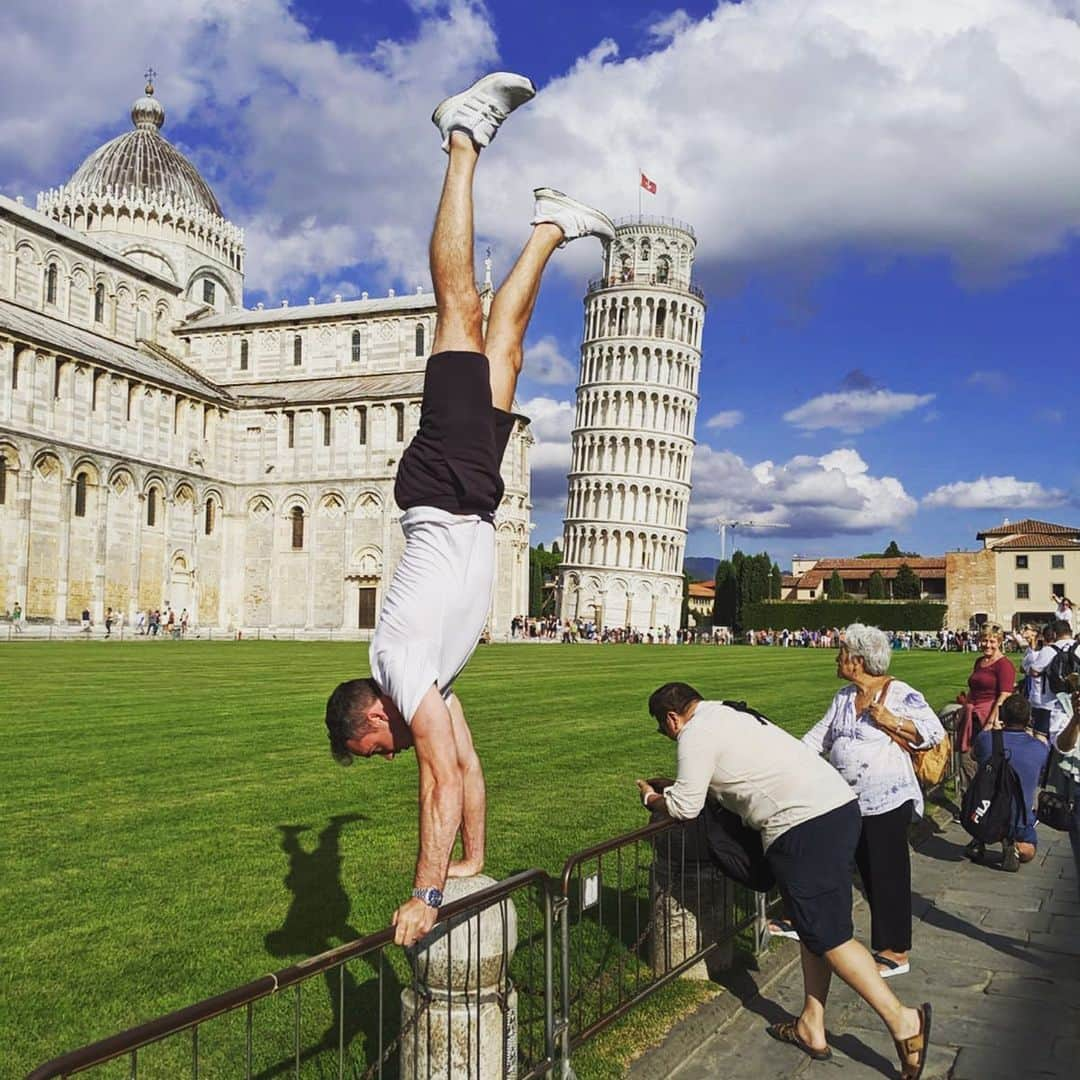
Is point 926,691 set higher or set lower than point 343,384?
lower

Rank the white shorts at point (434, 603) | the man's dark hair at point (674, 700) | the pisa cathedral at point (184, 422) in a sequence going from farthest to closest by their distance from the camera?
1. the pisa cathedral at point (184, 422)
2. the man's dark hair at point (674, 700)
3. the white shorts at point (434, 603)

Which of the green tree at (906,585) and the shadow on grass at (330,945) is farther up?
the green tree at (906,585)

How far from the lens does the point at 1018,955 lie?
6.07 m

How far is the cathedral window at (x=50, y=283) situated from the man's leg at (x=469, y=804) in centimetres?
5481

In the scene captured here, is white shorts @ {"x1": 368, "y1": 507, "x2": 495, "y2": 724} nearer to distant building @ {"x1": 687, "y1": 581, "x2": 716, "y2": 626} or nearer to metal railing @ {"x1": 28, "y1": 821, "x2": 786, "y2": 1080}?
metal railing @ {"x1": 28, "y1": 821, "x2": 786, "y2": 1080}

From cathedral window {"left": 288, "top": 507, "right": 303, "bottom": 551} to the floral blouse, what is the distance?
175 feet

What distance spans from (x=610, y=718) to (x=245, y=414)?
46129mm

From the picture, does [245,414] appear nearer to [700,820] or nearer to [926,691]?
[926,691]

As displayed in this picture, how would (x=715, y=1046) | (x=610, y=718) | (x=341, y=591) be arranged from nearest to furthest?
(x=715, y=1046)
(x=610, y=718)
(x=341, y=591)

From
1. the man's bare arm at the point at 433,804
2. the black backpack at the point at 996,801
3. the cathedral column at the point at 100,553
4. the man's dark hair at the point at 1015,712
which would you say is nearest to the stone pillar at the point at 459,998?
the man's bare arm at the point at 433,804

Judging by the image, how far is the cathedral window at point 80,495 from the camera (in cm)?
4769

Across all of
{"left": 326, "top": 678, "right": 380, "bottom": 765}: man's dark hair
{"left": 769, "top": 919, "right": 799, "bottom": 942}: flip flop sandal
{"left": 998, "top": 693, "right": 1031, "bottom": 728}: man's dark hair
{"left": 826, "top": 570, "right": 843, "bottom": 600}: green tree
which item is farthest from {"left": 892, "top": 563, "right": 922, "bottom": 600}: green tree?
{"left": 326, "top": 678, "right": 380, "bottom": 765}: man's dark hair

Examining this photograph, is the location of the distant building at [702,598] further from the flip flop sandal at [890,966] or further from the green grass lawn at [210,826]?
the flip flop sandal at [890,966]

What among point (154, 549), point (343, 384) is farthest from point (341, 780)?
point (343, 384)
